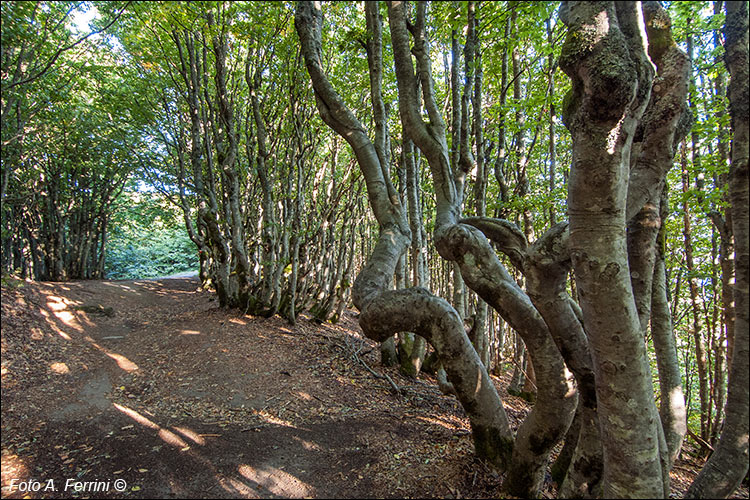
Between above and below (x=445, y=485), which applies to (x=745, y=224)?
above

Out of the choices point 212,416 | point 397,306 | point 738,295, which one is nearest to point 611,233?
point 738,295

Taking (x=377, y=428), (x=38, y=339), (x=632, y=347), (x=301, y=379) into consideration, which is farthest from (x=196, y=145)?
(x=632, y=347)

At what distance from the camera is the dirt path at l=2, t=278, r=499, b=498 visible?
368cm

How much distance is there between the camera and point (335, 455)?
4.34 meters

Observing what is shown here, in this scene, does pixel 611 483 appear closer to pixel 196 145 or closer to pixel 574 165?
pixel 574 165

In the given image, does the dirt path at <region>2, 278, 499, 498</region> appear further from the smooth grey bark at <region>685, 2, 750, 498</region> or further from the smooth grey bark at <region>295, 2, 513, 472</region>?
the smooth grey bark at <region>685, 2, 750, 498</region>

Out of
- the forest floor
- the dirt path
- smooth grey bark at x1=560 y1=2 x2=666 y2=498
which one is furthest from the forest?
the dirt path

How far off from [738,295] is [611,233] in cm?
107

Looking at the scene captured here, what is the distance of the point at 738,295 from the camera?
230cm

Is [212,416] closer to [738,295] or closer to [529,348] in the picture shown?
[529,348]

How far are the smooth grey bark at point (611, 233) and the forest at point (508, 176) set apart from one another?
0.01 meters

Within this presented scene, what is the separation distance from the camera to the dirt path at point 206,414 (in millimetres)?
3680

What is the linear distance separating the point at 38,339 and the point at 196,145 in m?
6.09

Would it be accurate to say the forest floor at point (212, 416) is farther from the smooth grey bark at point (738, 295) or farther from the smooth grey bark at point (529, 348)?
the smooth grey bark at point (738, 295)
